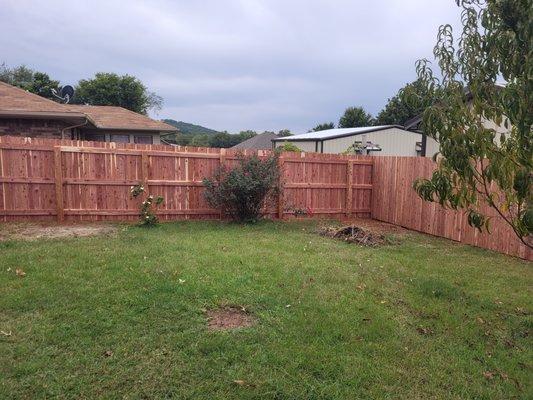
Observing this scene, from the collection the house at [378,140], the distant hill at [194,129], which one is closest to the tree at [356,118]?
the house at [378,140]

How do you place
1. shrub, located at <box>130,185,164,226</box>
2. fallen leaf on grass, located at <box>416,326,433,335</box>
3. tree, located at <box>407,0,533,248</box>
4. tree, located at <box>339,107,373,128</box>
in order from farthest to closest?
tree, located at <box>339,107,373,128</box>, shrub, located at <box>130,185,164,226</box>, fallen leaf on grass, located at <box>416,326,433,335</box>, tree, located at <box>407,0,533,248</box>

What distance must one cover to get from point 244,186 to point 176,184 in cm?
170

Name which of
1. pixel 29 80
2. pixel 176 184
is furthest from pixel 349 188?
pixel 29 80

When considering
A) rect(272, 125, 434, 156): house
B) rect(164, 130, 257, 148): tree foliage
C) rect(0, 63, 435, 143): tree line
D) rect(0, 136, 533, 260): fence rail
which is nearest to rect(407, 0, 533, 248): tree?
rect(0, 136, 533, 260): fence rail

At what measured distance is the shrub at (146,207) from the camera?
8.98m

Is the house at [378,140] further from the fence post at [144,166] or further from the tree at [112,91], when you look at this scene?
the fence post at [144,166]

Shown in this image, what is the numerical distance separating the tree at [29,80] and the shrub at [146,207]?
20164 mm

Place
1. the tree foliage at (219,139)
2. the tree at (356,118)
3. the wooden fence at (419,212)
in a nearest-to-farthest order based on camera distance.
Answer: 1. the wooden fence at (419,212)
2. the tree at (356,118)
3. the tree foliage at (219,139)

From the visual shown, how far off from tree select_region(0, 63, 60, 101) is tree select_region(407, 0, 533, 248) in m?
27.2

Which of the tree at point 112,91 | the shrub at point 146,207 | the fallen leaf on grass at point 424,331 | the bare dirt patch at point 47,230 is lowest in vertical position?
the fallen leaf on grass at point 424,331

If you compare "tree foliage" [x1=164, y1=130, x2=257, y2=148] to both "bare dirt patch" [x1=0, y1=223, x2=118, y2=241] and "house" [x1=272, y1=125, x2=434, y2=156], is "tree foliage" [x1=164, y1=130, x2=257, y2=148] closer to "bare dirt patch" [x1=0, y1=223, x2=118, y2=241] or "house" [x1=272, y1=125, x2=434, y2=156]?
"house" [x1=272, y1=125, x2=434, y2=156]

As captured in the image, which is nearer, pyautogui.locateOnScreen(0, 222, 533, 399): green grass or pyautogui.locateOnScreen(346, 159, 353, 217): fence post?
pyautogui.locateOnScreen(0, 222, 533, 399): green grass

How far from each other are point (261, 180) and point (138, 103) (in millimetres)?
27407

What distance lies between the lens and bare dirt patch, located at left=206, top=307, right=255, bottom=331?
389cm
